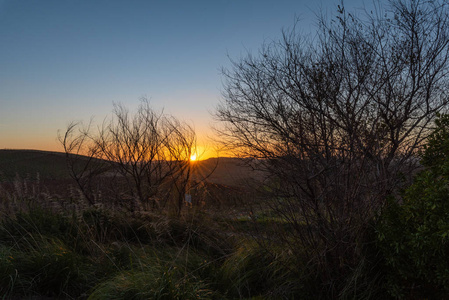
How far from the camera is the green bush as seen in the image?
267 cm

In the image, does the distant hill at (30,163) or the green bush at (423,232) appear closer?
the green bush at (423,232)

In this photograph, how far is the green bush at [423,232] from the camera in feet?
8.76

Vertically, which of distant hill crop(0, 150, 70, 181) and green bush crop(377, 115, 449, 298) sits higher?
distant hill crop(0, 150, 70, 181)

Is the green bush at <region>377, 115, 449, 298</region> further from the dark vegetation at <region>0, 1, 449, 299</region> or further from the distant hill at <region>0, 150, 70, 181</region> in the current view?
the distant hill at <region>0, 150, 70, 181</region>

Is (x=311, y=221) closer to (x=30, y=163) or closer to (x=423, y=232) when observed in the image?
(x=423, y=232)

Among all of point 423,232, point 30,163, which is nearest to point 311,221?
point 423,232

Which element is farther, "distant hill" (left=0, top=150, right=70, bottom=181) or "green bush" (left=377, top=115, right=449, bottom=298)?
"distant hill" (left=0, top=150, right=70, bottom=181)

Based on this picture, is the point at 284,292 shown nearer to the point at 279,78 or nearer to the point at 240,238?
the point at 240,238

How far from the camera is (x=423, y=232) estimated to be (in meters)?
2.74

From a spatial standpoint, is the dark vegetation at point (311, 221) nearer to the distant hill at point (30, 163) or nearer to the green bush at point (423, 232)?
the green bush at point (423, 232)

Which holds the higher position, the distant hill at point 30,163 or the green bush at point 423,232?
the distant hill at point 30,163

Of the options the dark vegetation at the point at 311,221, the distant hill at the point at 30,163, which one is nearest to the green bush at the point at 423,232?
the dark vegetation at the point at 311,221

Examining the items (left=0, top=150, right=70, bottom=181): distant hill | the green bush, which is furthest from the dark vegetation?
(left=0, top=150, right=70, bottom=181): distant hill

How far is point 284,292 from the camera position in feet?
11.7
